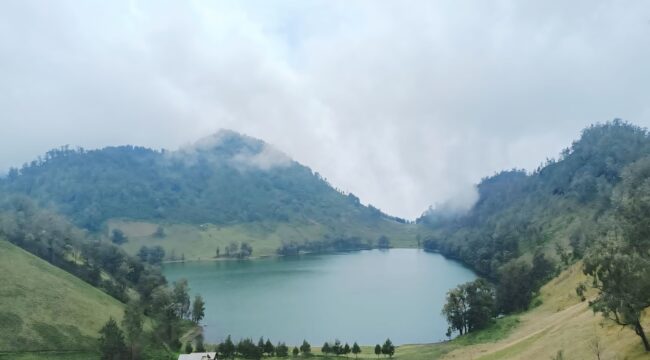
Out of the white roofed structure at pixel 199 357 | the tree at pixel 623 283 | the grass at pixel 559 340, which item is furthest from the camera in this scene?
the white roofed structure at pixel 199 357

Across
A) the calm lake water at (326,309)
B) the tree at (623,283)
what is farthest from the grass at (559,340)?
the calm lake water at (326,309)

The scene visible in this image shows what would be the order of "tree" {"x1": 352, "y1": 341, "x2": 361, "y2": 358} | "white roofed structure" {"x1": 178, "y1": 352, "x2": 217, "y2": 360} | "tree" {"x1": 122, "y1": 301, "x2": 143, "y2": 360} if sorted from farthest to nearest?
"tree" {"x1": 352, "y1": 341, "x2": 361, "y2": 358} < "tree" {"x1": 122, "y1": 301, "x2": 143, "y2": 360} < "white roofed structure" {"x1": 178, "y1": 352, "x2": 217, "y2": 360}

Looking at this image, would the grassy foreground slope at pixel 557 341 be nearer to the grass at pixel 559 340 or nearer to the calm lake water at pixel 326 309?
the grass at pixel 559 340

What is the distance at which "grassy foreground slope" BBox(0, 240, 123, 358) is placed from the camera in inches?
3000

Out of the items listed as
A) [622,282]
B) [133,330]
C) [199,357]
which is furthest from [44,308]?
[622,282]

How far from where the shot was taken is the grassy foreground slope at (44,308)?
250 feet

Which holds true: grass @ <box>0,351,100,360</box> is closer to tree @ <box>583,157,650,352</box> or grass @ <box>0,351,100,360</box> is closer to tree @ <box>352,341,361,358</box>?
tree @ <box>352,341,361,358</box>

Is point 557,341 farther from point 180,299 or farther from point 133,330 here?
point 180,299

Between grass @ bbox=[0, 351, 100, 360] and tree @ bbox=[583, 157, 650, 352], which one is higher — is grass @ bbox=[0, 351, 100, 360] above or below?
below

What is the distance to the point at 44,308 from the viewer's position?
3381 inches

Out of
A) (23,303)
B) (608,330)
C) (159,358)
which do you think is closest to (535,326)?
(608,330)

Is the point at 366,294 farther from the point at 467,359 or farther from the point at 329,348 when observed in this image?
the point at 467,359

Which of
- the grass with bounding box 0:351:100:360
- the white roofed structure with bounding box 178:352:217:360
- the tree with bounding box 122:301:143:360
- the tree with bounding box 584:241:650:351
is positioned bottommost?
the white roofed structure with bounding box 178:352:217:360

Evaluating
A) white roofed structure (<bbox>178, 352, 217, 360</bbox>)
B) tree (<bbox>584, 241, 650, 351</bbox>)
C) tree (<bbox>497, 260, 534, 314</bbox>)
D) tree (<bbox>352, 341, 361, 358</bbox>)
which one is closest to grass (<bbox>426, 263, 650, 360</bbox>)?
tree (<bbox>584, 241, 650, 351</bbox>)
